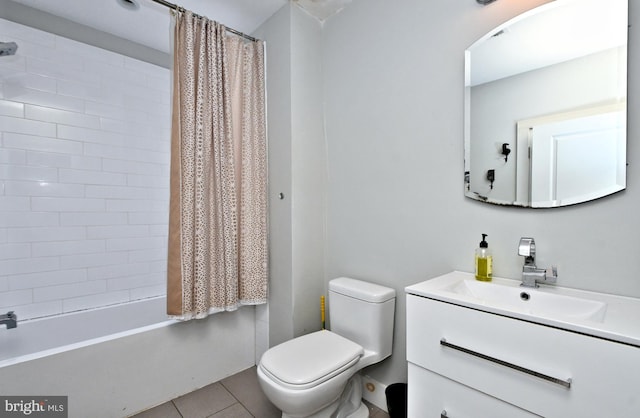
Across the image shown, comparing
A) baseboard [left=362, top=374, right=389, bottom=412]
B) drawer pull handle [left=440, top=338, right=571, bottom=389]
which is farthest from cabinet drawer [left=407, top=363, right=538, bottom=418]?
baseboard [left=362, top=374, right=389, bottom=412]

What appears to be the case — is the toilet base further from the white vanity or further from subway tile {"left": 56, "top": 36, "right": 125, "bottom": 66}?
subway tile {"left": 56, "top": 36, "right": 125, "bottom": 66}

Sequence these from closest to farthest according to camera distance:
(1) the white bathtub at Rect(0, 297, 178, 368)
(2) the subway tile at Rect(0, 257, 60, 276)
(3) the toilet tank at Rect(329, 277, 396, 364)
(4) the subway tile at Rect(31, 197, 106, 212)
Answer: (3) the toilet tank at Rect(329, 277, 396, 364) < (1) the white bathtub at Rect(0, 297, 178, 368) < (2) the subway tile at Rect(0, 257, 60, 276) < (4) the subway tile at Rect(31, 197, 106, 212)

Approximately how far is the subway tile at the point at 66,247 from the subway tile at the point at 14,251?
3 cm

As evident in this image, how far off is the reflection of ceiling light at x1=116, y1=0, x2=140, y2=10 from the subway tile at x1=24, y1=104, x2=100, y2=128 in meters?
0.82

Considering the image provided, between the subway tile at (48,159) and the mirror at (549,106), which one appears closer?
the mirror at (549,106)

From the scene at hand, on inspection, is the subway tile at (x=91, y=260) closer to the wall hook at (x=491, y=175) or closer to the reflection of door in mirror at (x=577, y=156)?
the wall hook at (x=491, y=175)

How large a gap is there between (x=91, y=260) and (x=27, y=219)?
463 mm

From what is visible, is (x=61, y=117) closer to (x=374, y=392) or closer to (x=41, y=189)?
(x=41, y=189)

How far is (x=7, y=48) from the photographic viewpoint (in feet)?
5.59

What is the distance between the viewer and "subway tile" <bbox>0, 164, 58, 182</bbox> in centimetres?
189

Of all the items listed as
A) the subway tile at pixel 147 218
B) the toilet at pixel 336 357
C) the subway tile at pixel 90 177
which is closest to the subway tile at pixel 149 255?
the subway tile at pixel 147 218

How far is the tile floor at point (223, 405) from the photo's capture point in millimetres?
1661

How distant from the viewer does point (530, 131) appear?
122cm

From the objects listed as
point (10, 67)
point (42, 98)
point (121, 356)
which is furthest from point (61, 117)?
point (121, 356)
